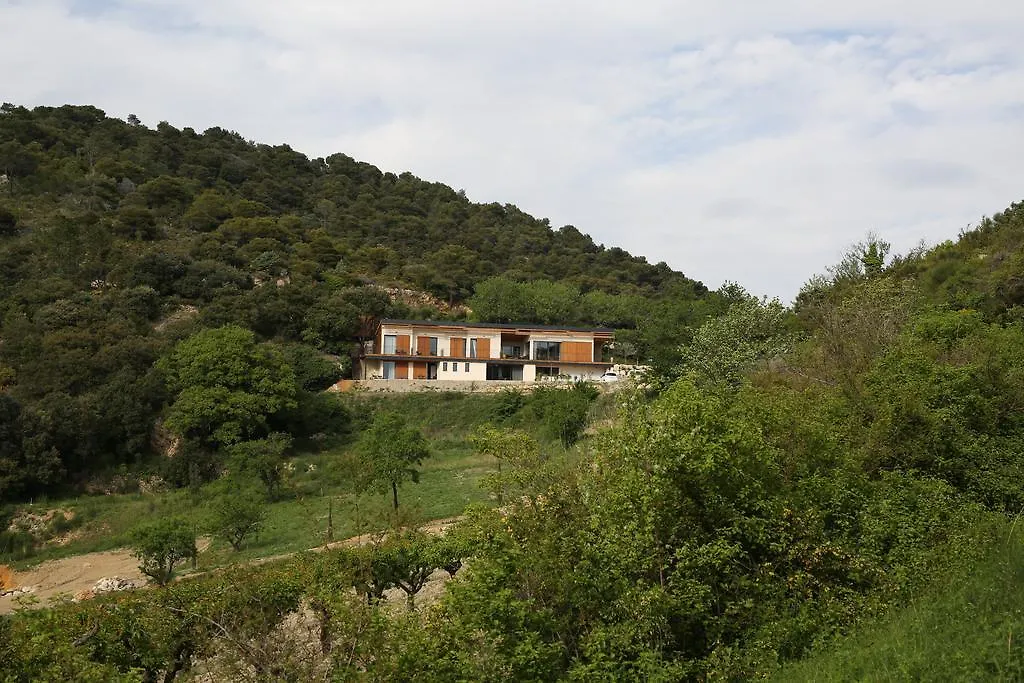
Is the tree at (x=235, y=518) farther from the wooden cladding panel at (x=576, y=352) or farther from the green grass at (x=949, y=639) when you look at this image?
the wooden cladding panel at (x=576, y=352)

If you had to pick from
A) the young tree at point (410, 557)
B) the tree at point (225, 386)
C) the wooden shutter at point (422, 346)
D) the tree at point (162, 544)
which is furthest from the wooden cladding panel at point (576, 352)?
the young tree at point (410, 557)

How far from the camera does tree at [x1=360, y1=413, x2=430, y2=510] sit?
81.7 feet

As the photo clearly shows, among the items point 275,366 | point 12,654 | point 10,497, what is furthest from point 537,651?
point 275,366

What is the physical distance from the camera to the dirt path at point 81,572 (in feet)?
71.4

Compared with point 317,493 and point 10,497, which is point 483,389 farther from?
point 10,497

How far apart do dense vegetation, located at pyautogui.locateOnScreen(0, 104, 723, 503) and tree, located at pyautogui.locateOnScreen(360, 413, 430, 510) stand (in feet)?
38.3

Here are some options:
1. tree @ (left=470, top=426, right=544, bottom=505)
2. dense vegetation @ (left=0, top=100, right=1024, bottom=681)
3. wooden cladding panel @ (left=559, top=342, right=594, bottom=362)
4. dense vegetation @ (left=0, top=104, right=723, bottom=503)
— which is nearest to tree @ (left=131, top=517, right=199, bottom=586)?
dense vegetation @ (left=0, top=100, right=1024, bottom=681)

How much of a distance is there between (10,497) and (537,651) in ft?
99.3

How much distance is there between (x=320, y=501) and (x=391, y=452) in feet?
17.1

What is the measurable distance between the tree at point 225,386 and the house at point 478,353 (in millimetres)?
9907

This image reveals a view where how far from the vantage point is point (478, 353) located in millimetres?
49969

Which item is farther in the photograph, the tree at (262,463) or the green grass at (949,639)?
the tree at (262,463)

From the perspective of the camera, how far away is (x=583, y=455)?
536 inches

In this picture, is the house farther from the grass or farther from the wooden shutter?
the grass
